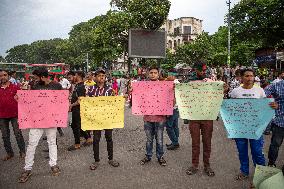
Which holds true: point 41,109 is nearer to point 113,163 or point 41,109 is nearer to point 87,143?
point 113,163

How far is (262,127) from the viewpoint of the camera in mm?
5078

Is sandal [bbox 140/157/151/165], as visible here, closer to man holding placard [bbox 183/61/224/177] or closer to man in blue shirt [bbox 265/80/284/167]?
man holding placard [bbox 183/61/224/177]

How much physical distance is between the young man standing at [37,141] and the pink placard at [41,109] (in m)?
0.12

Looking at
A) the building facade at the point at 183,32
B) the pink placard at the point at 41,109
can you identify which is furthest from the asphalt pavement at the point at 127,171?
the building facade at the point at 183,32

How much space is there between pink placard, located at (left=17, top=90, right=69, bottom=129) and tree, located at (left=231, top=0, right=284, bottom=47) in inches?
1239

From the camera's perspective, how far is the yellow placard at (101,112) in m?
5.90

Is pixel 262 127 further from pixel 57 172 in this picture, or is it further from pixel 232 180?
pixel 57 172

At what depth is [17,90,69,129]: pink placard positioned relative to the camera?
5.43 m

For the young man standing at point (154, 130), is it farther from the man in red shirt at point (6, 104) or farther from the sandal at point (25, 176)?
the man in red shirt at point (6, 104)

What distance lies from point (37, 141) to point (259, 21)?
34.4 metres

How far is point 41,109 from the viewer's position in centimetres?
552

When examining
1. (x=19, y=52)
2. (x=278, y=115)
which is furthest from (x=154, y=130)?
(x=19, y=52)

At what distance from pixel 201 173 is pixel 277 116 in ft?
5.30

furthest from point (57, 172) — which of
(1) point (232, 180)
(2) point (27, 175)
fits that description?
(1) point (232, 180)
